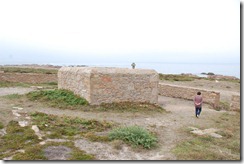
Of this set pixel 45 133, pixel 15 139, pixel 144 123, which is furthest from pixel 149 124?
pixel 15 139

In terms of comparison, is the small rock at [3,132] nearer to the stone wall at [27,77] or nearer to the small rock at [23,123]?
the small rock at [23,123]

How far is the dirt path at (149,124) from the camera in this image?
217 inches

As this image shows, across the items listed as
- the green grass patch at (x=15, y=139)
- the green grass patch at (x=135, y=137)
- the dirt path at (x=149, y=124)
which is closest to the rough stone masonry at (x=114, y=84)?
the dirt path at (x=149, y=124)

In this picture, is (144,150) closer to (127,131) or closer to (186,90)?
(127,131)

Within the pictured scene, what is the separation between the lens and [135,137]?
630 cm

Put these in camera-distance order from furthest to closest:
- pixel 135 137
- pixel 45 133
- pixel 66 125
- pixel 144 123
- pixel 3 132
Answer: pixel 144 123 → pixel 66 125 → pixel 3 132 → pixel 45 133 → pixel 135 137

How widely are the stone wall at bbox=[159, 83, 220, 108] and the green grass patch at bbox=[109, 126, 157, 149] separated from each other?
26.1ft

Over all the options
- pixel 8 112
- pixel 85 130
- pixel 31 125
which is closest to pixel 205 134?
pixel 85 130

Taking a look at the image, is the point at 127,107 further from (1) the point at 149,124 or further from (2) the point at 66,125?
(2) the point at 66,125

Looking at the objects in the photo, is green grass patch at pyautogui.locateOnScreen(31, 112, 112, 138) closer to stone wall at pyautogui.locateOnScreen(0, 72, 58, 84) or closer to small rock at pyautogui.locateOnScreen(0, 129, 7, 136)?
small rock at pyautogui.locateOnScreen(0, 129, 7, 136)

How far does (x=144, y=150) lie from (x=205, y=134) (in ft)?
6.67

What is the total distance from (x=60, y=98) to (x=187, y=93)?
7414mm

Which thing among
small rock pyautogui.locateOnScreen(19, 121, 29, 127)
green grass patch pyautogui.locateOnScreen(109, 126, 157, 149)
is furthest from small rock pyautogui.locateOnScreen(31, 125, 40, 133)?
green grass patch pyautogui.locateOnScreen(109, 126, 157, 149)

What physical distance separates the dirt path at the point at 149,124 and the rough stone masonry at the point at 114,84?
1034 mm
